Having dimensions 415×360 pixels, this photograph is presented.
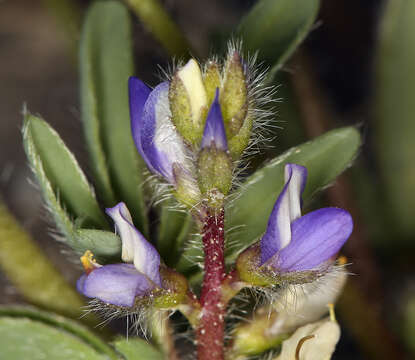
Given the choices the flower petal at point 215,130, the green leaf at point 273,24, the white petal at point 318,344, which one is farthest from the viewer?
the green leaf at point 273,24

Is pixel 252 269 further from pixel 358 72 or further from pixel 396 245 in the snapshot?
pixel 358 72

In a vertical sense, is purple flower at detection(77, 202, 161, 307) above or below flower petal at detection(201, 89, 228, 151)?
below

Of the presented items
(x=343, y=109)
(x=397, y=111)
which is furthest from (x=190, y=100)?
(x=343, y=109)

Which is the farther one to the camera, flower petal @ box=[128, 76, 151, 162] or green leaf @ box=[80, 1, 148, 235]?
green leaf @ box=[80, 1, 148, 235]

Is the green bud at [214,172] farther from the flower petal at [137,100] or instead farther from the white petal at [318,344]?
the white petal at [318,344]

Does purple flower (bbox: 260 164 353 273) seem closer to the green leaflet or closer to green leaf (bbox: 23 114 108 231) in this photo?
the green leaflet

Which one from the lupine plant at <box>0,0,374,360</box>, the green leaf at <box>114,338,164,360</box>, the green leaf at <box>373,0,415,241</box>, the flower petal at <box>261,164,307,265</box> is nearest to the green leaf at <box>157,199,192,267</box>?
the lupine plant at <box>0,0,374,360</box>

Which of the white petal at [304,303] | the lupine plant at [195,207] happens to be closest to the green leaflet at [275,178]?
the lupine plant at [195,207]

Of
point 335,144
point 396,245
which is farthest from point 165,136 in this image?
point 396,245

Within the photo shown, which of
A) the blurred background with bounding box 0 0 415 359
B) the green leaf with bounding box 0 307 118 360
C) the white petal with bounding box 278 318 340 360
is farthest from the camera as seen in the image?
the blurred background with bounding box 0 0 415 359

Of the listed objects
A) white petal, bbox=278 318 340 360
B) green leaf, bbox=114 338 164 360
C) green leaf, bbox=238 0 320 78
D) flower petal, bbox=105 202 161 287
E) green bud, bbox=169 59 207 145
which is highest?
green leaf, bbox=238 0 320 78
